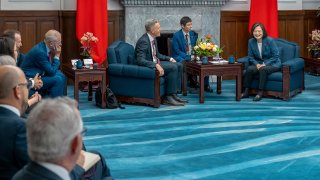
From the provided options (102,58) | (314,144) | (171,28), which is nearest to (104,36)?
(102,58)

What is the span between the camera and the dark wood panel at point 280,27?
481 inches

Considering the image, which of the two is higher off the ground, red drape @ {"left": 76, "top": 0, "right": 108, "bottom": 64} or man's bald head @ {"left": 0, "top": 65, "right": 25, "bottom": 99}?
red drape @ {"left": 76, "top": 0, "right": 108, "bottom": 64}

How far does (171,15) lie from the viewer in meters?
11.6

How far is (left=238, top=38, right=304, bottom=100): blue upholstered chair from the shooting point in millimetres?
9656

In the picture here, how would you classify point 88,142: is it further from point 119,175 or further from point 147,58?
point 147,58

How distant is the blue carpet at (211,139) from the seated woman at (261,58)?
326 mm

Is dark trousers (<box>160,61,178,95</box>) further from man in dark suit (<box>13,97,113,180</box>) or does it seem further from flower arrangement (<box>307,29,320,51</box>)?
man in dark suit (<box>13,97,113,180</box>)

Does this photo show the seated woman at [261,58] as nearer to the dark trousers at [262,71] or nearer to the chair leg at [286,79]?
the dark trousers at [262,71]

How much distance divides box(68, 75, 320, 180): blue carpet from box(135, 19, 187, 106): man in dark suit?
26 cm

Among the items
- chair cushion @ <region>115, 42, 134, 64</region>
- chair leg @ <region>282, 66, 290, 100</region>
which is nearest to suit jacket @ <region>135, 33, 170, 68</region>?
chair cushion @ <region>115, 42, 134, 64</region>

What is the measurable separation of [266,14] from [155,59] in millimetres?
3447

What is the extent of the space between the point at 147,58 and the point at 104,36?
181 cm

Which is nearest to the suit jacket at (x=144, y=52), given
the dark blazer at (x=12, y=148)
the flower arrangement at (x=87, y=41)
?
the flower arrangement at (x=87, y=41)

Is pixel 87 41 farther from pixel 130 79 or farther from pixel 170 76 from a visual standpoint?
pixel 170 76
